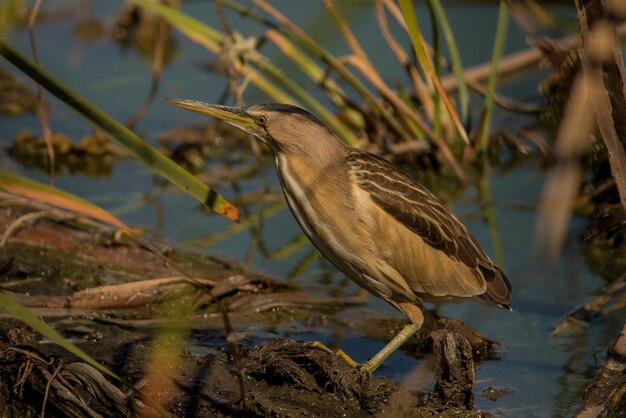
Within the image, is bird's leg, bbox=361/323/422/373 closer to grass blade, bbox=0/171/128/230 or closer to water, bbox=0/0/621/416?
water, bbox=0/0/621/416

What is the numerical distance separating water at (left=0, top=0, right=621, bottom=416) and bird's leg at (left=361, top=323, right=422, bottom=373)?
135 millimetres

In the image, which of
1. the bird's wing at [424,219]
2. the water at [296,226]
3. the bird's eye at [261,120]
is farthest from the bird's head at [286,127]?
the water at [296,226]

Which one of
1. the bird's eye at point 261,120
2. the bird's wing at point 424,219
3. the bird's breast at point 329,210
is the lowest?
the bird's breast at point 329,210

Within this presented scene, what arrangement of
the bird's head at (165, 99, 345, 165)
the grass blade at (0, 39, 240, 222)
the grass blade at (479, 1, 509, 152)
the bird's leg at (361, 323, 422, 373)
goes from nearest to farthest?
1. the grass blade at (0, 39, 240, 222)
2. the bird's leg at (361, 323, 422, 373)
3. the bird's head at (165, 99, 345, 165)
4. the grass blade at (479, 1, 509, 152)

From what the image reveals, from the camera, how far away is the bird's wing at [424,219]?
3.33 metres

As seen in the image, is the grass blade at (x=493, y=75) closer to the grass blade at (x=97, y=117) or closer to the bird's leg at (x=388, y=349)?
the bird's leg at (x=388, y=349)

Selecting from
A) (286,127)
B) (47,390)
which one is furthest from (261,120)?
(47,390)

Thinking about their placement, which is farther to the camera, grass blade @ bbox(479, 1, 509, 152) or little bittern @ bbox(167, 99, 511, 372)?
grass blade @ bbox(479, 1, 509, 152)

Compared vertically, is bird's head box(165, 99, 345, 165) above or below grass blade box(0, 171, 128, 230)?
above

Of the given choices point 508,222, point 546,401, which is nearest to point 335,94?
point 508,222

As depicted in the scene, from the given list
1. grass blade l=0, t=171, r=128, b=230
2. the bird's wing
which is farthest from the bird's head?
grass blade l=0, t=171, r=128, b=230

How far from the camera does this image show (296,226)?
16.2 ft

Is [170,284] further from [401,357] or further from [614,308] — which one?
[614,308]

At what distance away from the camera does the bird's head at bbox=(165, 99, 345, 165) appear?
10.8 ft
